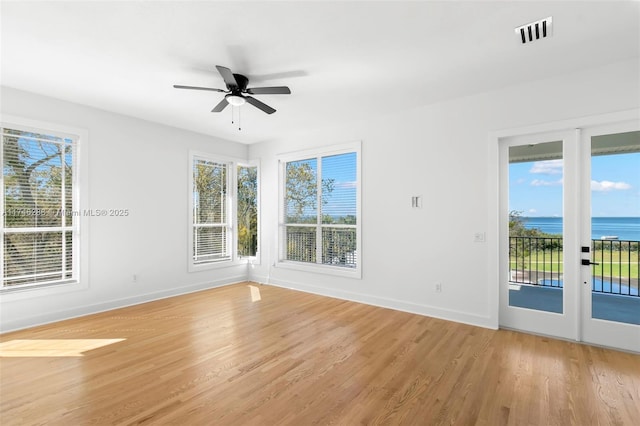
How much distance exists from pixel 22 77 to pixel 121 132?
51.0 inches

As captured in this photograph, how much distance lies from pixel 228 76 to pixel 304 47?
76cm

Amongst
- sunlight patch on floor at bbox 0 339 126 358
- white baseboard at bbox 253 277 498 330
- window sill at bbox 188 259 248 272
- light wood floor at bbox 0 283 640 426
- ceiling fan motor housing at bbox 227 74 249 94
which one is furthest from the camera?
window sill at bbox 188 259 248 272

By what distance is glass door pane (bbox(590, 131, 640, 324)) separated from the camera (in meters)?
3.12

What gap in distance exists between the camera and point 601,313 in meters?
3.25

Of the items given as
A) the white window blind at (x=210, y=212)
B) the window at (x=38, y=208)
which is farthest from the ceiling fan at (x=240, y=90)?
→ the white window blind at (x=210, y=212)

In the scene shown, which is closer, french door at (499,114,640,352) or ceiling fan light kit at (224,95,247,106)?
french door at (499,114,640,352)

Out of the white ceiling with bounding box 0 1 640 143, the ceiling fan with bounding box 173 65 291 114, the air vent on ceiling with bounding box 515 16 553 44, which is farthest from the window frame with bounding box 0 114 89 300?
the air vent on ceiling with bounding box 515 16 553 44

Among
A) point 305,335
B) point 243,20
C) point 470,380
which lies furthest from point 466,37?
point 305,335

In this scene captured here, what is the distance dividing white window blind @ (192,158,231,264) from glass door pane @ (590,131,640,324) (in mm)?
5584

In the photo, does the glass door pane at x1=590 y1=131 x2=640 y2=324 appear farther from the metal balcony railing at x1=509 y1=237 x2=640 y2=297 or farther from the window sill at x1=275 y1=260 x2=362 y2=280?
the window sill at x1=275 y1=260 x2=362 y2=280

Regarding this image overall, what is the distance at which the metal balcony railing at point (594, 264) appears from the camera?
3.15 meters

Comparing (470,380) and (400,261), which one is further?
(400,261)

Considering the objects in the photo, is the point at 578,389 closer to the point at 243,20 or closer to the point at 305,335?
the point at 305,335

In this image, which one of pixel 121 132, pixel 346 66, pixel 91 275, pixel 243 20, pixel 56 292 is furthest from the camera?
pixel 121 132
